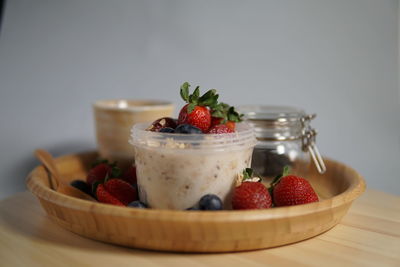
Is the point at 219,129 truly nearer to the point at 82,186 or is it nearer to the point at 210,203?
the point at 210,203

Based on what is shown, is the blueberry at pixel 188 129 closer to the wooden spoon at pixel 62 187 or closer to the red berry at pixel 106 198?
the red berry at pixel 106 198

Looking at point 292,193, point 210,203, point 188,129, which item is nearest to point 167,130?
point 188,129

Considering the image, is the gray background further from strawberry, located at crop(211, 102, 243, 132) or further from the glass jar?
strawberry, located at crop(211, 102, 243, 132)

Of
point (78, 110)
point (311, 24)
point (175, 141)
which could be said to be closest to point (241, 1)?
point (311, 24)

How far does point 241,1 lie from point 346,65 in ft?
1.73

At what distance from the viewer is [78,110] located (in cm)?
187

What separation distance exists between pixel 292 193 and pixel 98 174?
0.61 m

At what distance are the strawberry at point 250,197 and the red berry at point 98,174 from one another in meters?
0.50

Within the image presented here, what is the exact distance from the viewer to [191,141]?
36.6 inches

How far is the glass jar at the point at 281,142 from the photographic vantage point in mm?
1286

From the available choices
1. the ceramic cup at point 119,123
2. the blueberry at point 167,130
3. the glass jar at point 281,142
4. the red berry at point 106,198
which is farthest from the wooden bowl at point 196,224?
the ceramic cup at point 119,123

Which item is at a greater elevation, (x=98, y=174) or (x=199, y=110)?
(x=199, y=110)

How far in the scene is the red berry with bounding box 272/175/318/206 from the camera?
979 millimetres

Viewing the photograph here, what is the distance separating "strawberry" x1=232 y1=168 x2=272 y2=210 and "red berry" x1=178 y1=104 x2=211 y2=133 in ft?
0.55
